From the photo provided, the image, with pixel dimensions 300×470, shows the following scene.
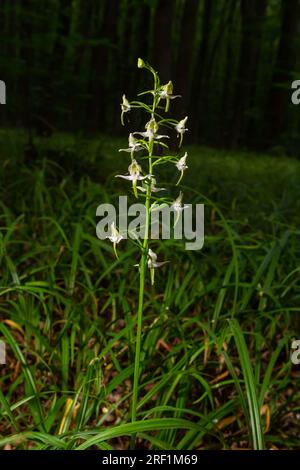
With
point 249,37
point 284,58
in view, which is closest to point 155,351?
point 284,58

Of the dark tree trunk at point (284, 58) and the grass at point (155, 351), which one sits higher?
the dark tree trunk at point (284, 58)

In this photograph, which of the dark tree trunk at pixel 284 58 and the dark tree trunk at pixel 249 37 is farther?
the dark tree trunk at pixel 249 37

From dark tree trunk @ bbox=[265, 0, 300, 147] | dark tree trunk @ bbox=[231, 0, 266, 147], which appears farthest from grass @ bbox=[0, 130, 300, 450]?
dark tree trunk @ bbox=[231, 0, 266, 147]

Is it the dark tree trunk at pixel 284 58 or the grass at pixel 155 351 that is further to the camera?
the dark tree trunk at pixel 284 58

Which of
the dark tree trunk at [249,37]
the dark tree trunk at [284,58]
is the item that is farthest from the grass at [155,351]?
the dark tree trunk at [249,37]

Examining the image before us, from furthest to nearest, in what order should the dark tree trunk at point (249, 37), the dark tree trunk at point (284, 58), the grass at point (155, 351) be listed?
the dark tree trunk at point (249, 37) < the dark tree trunk at point (284, 58) < the grass at point (155, 351)

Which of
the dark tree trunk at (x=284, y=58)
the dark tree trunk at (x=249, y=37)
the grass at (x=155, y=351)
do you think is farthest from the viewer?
the dark tree trunk at (x=249, y=37)

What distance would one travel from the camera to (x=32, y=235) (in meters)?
3.60

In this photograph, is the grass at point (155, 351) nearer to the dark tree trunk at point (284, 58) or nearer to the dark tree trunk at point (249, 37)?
the dark tree trunk at point (284, 58)

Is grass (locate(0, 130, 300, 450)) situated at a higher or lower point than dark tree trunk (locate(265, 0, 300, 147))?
lower

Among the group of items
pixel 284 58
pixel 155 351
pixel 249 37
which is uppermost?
pixel 249 37

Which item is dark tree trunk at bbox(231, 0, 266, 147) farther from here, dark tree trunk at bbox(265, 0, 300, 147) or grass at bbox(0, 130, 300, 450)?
grass at bbox(0, 130, 300, 450)

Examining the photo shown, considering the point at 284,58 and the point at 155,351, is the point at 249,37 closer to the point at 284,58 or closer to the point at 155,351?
the point at 284,58
